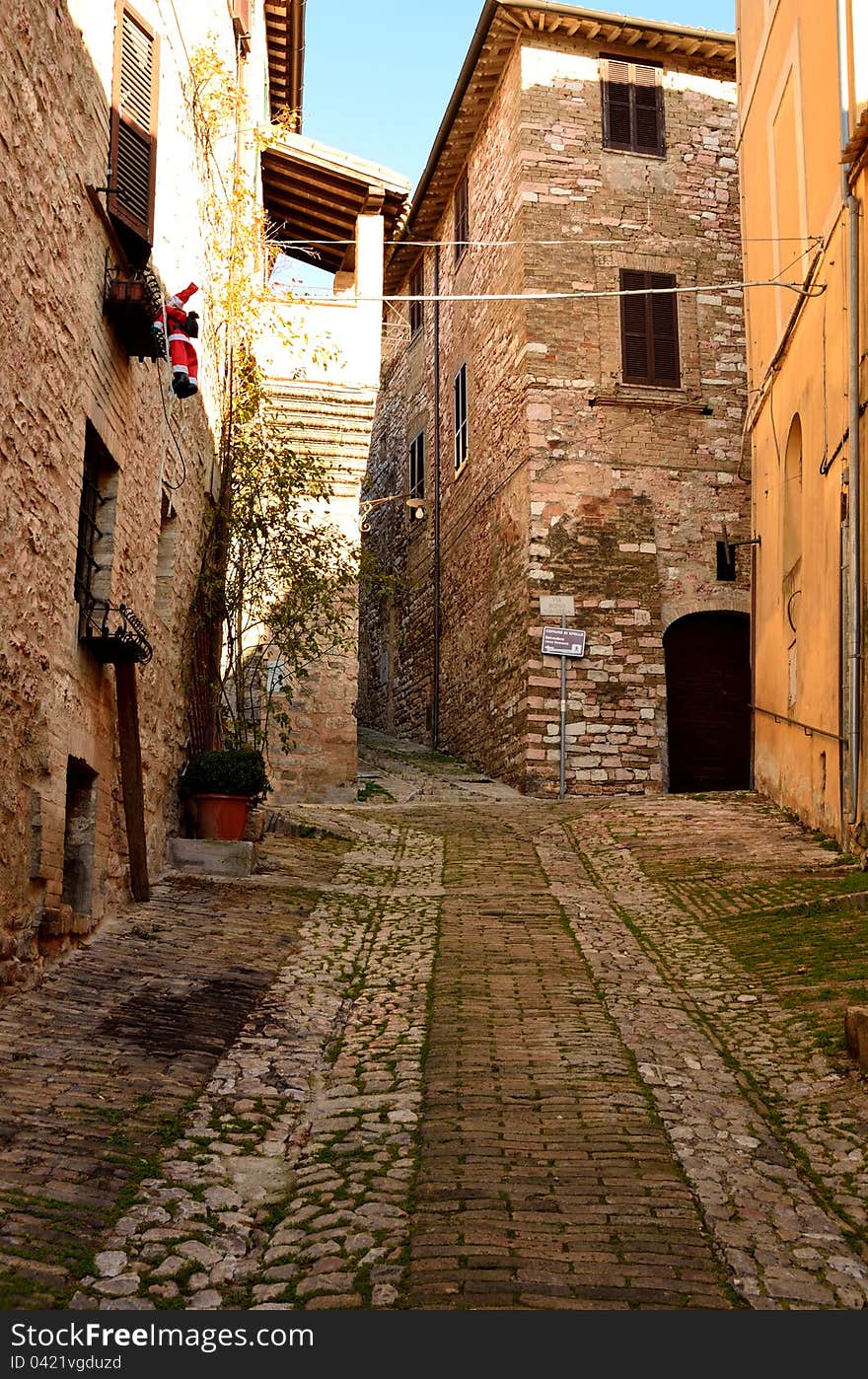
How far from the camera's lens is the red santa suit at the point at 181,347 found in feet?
30.0

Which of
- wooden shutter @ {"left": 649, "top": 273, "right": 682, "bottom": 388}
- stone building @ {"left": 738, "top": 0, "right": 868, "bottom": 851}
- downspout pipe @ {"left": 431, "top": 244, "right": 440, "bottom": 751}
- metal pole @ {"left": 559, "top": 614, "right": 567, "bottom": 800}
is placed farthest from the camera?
downspout pipe @ {"left": 431, "top": 244, "right": 440, "bottom": 751}

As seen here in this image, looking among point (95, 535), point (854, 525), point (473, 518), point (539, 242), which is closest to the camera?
point (95, 535)

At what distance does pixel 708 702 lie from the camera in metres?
17.9

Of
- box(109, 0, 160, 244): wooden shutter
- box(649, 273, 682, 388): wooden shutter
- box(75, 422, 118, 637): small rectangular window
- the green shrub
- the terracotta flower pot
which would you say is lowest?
the terracotta flower pot

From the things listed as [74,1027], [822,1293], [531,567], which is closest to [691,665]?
[531,567]

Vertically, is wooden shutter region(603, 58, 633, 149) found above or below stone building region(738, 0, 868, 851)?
above

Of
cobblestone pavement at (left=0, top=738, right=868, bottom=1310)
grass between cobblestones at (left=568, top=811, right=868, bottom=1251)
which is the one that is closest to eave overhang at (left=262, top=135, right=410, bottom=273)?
grass between cobblestones at (left=568, top=811, right=868, bottom=1251)

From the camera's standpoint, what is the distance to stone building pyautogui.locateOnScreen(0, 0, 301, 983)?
626cm

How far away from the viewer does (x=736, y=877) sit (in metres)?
10.4

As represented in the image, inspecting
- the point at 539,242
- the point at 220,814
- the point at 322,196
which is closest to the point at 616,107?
the point at 539,242

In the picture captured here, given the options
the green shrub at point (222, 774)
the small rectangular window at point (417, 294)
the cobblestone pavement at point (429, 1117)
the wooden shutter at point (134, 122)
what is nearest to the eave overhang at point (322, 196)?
the wooden shutter at point (134, 122)

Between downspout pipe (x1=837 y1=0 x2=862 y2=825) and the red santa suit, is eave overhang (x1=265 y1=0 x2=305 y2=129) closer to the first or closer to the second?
downspout pipe (x1=837 y1=0 x2=862 y2=825)

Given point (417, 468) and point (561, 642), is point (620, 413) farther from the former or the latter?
point (417, 468)

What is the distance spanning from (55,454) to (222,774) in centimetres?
430
